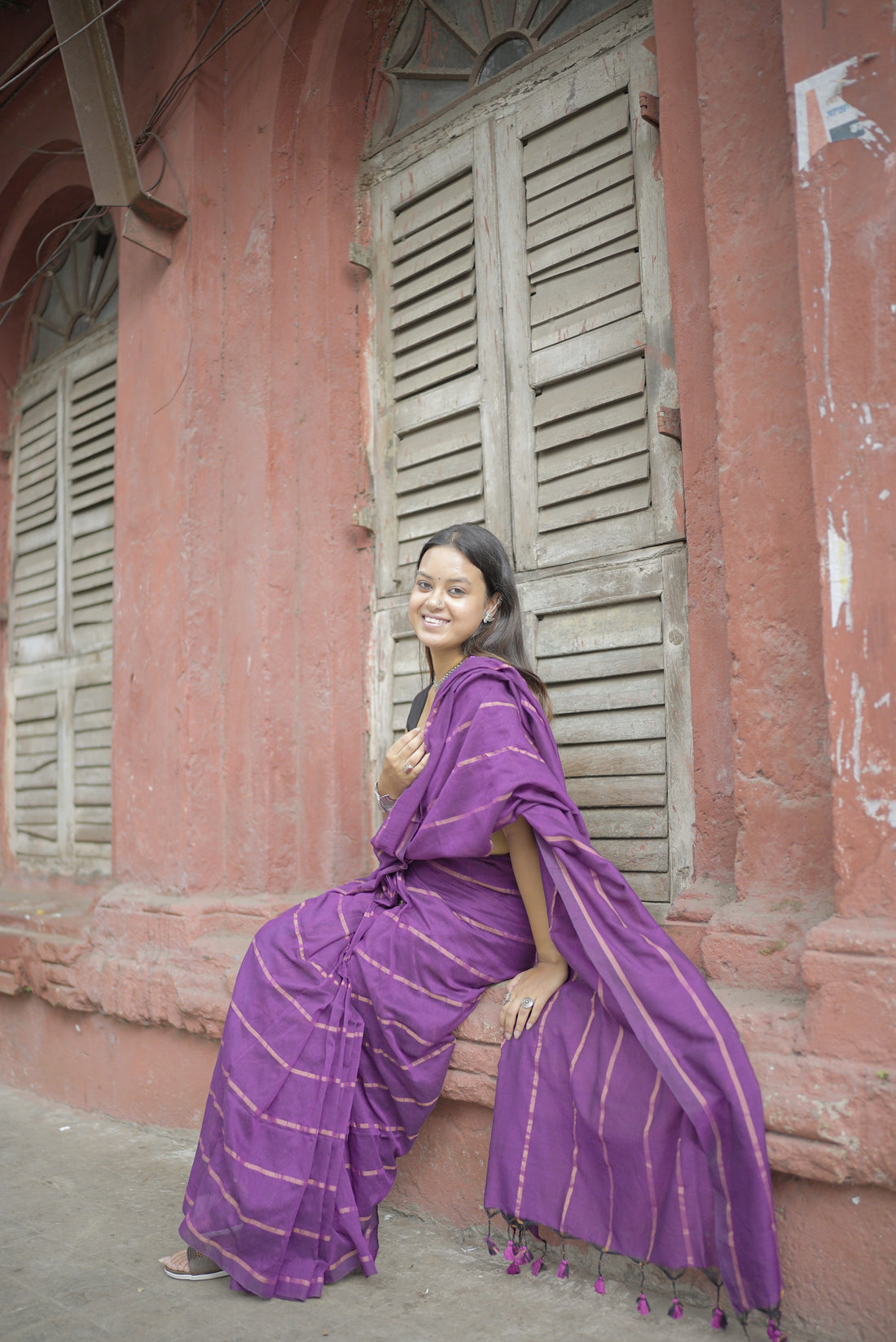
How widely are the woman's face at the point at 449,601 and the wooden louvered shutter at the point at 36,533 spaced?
293cm

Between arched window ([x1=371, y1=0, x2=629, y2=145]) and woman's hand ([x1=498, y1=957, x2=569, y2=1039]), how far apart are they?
283 cm

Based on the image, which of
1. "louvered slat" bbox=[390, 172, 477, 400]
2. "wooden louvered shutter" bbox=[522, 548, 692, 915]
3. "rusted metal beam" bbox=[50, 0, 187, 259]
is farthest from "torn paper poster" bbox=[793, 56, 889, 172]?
"rusted metal beam" bbox=[50, 0, 187, 259]

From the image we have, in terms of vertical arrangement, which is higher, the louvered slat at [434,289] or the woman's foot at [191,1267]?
the louvered slat at [434,289]

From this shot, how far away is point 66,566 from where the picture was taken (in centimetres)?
486

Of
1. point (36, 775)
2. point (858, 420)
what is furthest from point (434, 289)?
point (36, 775)

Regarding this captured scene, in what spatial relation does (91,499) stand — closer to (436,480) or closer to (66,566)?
(66,566)

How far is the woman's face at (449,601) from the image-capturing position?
263 centimetres

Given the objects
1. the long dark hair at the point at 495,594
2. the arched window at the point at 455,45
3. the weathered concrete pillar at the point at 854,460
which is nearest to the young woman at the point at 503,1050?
the long dark hair at the point at 495,594

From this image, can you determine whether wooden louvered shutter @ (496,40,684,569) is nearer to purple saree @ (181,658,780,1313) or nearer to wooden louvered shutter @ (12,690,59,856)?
purple saree @ (181,658,780,1313)

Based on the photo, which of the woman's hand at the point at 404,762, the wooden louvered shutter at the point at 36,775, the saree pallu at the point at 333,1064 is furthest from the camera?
the wooden louvered shutter at the point at 36,775

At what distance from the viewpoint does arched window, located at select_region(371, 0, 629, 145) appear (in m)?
3.16

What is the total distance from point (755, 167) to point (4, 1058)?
13.9ft

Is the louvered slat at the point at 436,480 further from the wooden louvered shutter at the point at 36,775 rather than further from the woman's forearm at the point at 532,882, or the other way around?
the wooden louvered shutter at the point at 36,775

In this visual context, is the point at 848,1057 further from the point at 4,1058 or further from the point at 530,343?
the point at 4,1058
